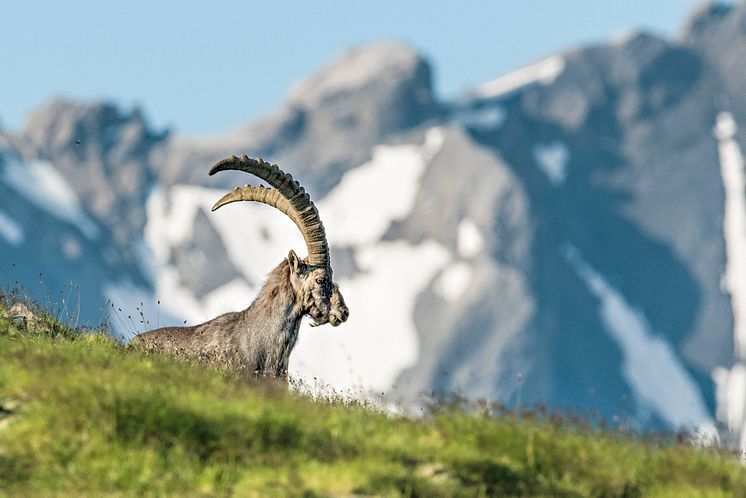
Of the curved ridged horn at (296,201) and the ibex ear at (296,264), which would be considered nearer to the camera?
the curved ridged horn at (296,201)

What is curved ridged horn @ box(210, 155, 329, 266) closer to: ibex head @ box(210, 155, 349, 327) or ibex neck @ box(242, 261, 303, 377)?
ibex head @ box(210, 155, 349, 327)

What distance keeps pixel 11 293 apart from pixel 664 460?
416 inches

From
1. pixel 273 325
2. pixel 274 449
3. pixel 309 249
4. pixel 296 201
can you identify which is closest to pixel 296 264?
pixel 309 249

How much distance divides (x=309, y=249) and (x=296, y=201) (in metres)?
0.87

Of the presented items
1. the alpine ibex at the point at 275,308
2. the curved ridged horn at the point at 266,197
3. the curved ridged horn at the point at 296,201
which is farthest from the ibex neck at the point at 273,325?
the curved ridged horn at the point at 266,197

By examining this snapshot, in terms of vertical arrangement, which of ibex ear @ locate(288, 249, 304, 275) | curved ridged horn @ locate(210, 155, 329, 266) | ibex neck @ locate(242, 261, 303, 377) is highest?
curved ridged horn @ locate(210, 155, 329, 266)

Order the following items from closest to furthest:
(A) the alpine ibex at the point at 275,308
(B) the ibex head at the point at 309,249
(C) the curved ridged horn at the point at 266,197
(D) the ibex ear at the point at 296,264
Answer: (A) the alpine ibex at the point at 275,308
(B) the ibex head at the point at 309,249
(D) the ibex ear at the point at 296,264
(C) the curved ridged horn at the point at 266,197

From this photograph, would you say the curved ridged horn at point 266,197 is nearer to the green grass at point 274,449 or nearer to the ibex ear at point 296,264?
the ibex ear at point 296,264

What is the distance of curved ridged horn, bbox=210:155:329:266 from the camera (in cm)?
2019

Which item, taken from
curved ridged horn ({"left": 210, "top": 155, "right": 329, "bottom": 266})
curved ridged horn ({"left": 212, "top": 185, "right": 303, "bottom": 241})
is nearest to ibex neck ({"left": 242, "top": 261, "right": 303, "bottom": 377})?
curved ridged horn ({"left": 210, "top": 155, "right": 329, "bottom": 266})

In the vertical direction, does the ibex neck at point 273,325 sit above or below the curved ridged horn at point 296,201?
below

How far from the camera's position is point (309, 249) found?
21.0 metres

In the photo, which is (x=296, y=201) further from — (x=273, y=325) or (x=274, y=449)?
(x=274, y=449)

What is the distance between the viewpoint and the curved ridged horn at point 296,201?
66.2ft
